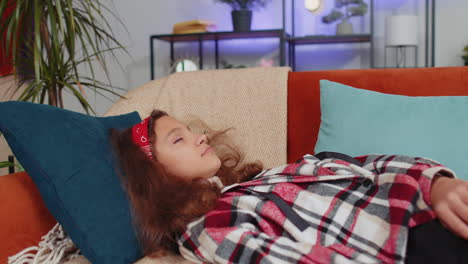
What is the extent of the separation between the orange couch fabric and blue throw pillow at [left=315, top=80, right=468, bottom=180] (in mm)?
798

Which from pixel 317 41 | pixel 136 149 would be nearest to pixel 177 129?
pixel 136 149

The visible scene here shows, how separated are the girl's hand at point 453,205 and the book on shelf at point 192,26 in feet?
8.83

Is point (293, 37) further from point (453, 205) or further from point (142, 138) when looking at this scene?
point (453, 205)

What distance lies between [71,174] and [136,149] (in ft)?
0.62

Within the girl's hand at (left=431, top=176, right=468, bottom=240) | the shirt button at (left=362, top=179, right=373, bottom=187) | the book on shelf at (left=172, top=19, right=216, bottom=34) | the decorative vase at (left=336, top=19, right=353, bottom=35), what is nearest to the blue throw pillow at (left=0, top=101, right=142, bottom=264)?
the shirt button at (left=362, top=179, right=373, bottom=187)

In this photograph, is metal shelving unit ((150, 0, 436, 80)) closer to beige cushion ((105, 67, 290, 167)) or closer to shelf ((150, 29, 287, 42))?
shelf ((150, 29, 287, 42))

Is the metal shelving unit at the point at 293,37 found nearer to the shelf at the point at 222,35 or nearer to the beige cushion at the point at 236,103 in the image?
the shelf at the point at 222,35

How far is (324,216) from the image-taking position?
92 centimetres

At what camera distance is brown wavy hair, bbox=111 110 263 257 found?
3.21ft

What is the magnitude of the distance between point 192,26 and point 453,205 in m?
2.77

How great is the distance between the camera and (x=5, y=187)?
1028 mm

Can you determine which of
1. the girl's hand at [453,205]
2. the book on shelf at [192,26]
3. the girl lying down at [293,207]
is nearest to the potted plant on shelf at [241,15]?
the book on shelf at [192,26]

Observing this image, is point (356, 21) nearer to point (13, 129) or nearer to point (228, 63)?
point (228, 63)

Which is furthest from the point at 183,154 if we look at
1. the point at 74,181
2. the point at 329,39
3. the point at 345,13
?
the point at 345,13
